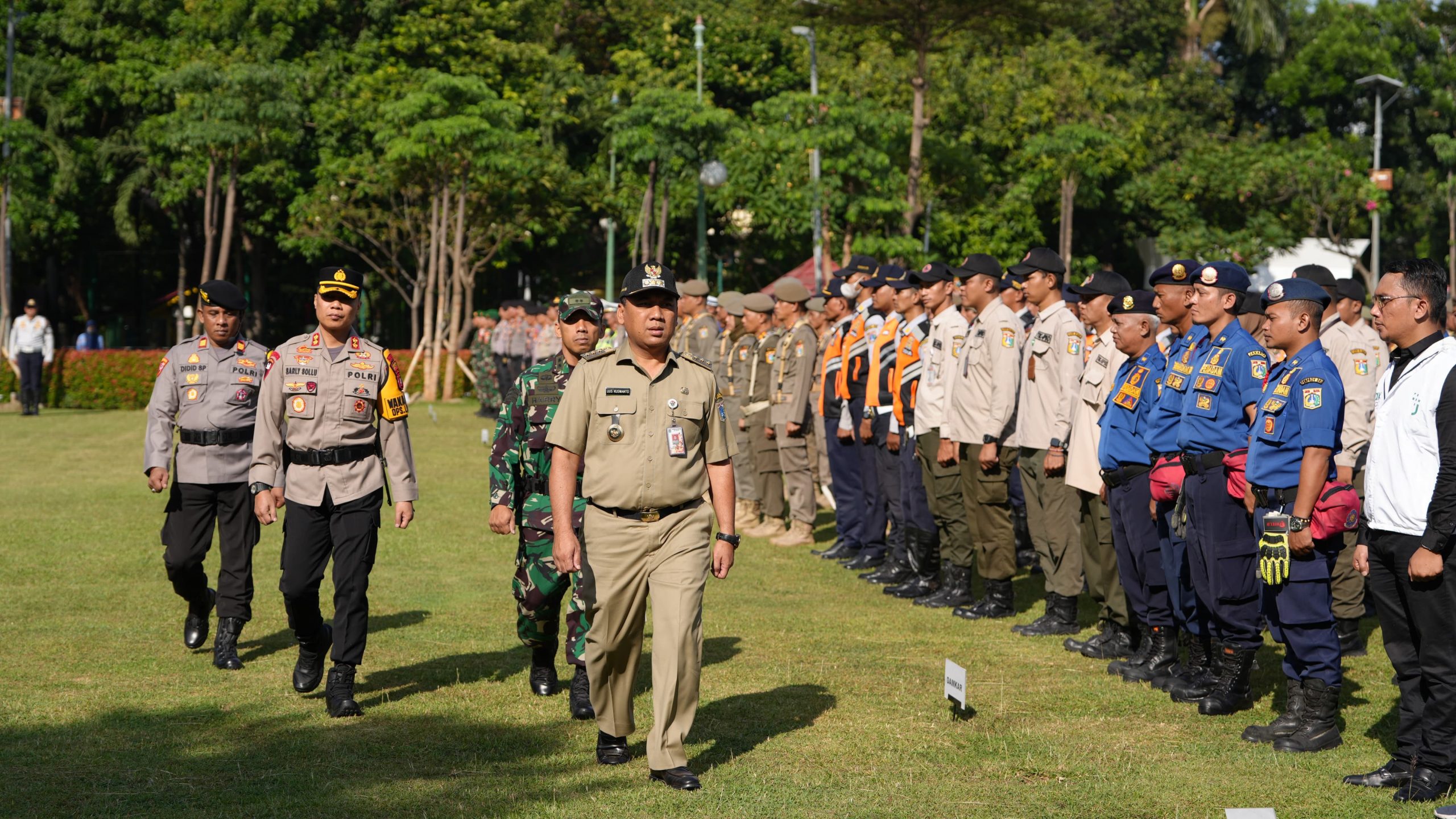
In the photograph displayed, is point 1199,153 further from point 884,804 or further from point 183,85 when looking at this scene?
point 884,804

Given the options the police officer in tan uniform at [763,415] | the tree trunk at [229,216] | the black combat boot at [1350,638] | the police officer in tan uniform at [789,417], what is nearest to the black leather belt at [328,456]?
the black combat boot at [1350,638]

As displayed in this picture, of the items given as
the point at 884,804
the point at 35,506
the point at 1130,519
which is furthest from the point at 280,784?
the point at 35,506

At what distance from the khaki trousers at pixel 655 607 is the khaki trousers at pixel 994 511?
4225mm

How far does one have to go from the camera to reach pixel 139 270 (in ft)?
159

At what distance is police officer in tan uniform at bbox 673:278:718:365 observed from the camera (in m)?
15.6

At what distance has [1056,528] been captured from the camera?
970 cm

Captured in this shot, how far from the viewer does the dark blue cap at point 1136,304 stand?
8.30m

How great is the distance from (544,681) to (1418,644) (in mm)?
4303

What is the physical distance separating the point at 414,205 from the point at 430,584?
2804cm

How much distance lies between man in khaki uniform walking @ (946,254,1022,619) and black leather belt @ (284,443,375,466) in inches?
170

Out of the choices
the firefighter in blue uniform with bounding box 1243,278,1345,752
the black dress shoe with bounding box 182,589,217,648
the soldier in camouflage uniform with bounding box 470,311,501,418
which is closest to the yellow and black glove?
the firefighter in blue uniform with bounding box 1243,278,1345,752

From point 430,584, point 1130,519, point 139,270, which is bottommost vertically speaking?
point 430,584

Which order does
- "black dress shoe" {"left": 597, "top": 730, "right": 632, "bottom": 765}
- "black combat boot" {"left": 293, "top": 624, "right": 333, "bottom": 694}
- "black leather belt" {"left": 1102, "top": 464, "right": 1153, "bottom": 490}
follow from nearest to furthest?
"black dress shoe" {"left": 597, "top": 730, "right": 632, "bottom": 765} → "black combat boot" {"left": 293, "top": 624, "right": 333, "bottom": 694} → "black leather belt" {"left": 1102, "top": 464, "right": 1153, "bottom": 490}

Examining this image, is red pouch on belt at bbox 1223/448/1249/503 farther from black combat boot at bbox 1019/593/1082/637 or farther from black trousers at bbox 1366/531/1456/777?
black combat boot at bbox 1019/593/1082/637
